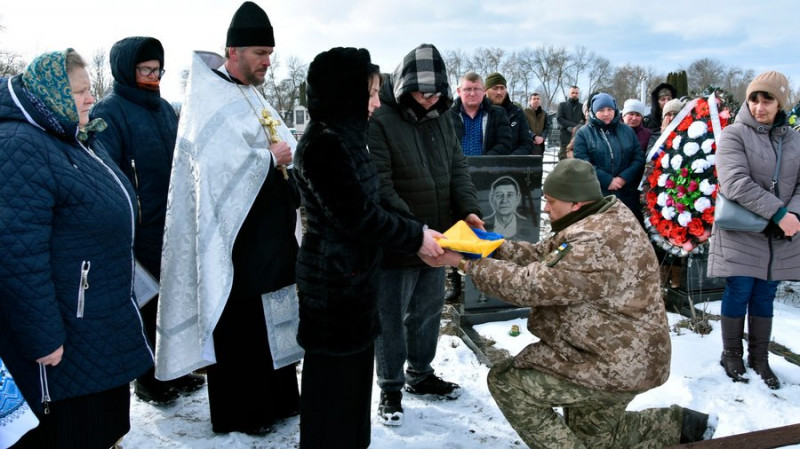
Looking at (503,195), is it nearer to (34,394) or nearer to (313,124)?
(313,124)

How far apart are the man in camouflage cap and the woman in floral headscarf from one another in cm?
147

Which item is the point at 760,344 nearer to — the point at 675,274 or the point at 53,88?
the point at 675,274

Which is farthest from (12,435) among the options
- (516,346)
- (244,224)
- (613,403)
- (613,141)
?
(613,141)

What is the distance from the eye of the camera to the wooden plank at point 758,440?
246 cm

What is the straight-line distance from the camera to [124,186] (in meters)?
2.42

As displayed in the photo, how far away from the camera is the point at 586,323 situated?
7.78 feet

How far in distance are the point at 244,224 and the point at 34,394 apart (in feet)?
3.75

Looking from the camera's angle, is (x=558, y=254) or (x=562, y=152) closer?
(x=558, y=254)

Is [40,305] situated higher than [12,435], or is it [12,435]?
[40,305]

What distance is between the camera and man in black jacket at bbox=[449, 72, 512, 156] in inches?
219

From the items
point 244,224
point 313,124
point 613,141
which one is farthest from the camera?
point 613,141

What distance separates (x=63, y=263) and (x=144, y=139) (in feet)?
4.56

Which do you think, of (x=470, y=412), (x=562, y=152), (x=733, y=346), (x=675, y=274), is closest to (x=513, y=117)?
(x=675, y=274)

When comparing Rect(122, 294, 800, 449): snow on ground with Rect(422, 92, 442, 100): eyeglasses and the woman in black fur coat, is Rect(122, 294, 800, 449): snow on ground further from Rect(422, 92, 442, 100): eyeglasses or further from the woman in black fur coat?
Rect(422, 92, 442, 100): eyeglasses
